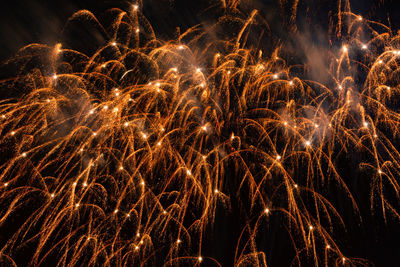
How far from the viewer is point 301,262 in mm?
6969

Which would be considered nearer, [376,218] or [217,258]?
[217,258]

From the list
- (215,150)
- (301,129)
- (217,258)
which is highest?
(215,150)

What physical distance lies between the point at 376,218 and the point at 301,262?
3054 mm

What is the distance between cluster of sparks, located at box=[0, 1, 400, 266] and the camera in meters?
6.88

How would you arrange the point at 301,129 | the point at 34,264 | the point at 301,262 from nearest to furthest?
the point at 34,264 < the point at 301,262 < the point at 301,129

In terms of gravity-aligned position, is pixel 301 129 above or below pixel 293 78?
below

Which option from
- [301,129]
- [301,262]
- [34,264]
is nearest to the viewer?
[34,264]

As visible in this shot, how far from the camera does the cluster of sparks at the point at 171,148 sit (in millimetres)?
6883

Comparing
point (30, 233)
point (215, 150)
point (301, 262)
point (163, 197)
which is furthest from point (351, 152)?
point (30, 233)

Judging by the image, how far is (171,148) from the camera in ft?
23.9

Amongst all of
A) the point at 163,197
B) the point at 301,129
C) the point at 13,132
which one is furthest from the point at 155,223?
the point at 301,129

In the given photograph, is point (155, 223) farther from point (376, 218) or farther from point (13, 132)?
point (376, 218)

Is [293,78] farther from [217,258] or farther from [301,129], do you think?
[217,258]

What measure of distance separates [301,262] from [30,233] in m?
7.66
